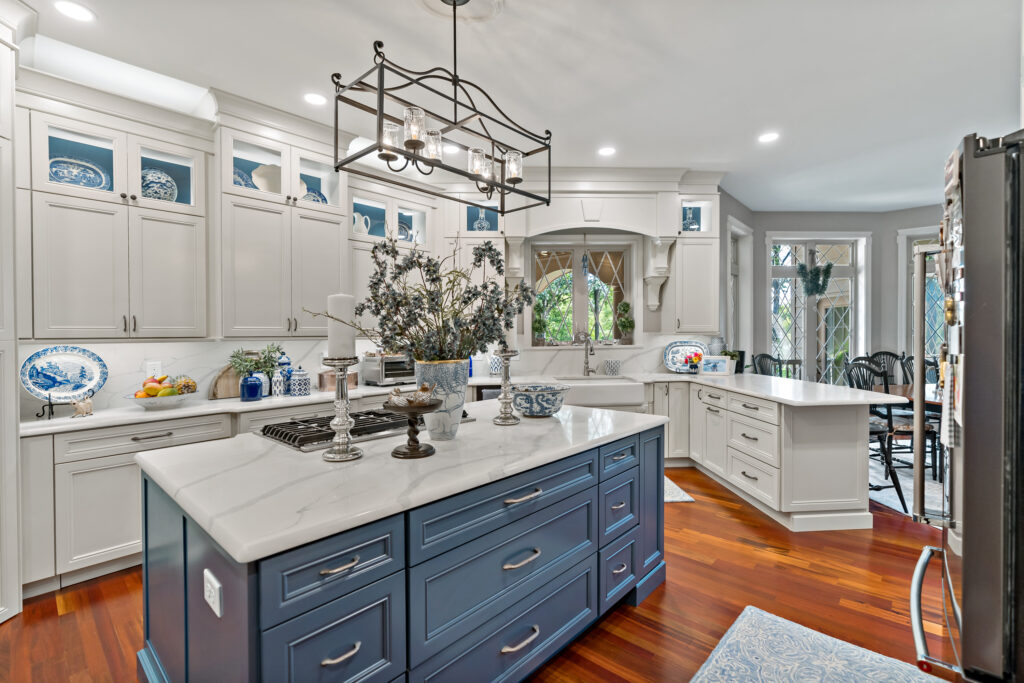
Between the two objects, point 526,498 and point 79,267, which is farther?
point 79,267

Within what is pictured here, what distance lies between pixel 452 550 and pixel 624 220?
3.76 metres

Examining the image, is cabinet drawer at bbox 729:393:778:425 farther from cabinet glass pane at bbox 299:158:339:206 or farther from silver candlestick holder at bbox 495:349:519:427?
cabinet glass pane at bbox 299:158:339:206

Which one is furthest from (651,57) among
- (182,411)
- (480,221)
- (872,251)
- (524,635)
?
(872,251)

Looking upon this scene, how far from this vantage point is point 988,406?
90 centimetres

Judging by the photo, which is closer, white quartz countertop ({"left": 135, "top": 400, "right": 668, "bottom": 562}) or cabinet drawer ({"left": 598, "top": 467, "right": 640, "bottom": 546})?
white quartz countertop ({"left": 135, "top": 400, "right": 668, "bottom": 562})

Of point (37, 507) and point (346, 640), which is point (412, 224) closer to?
point (37, 507)

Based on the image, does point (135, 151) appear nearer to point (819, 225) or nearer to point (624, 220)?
point (624, 220)

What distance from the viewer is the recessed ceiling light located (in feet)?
7.22

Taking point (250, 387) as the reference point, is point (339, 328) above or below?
above

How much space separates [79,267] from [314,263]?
1324 millimetres

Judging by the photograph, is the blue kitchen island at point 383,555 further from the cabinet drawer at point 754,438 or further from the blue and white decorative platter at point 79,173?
the blue and white decorative platter at point 79,173

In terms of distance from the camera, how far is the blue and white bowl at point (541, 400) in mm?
2275

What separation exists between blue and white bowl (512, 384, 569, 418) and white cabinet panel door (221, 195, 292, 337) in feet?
6.79

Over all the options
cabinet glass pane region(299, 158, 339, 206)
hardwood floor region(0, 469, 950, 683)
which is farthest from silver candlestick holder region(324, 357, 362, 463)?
cabinet glass pane region(299, 158, 339, 206)
